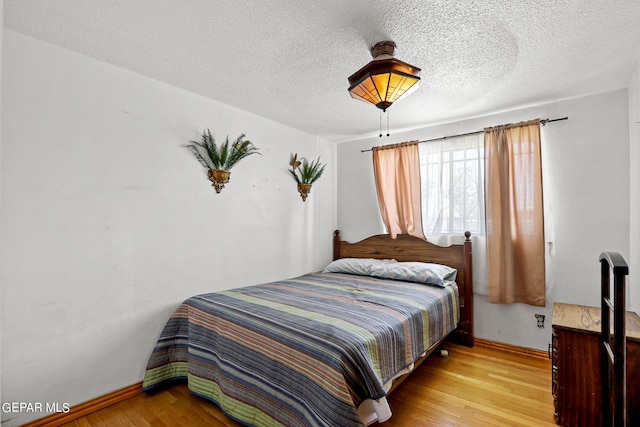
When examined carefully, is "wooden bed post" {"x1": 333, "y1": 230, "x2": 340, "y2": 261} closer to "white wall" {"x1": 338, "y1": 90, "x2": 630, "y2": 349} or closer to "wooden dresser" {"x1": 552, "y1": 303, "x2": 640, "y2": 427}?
"white wall" {"x1": 338, "y1": 90, "x2": 630, "y2": 349}

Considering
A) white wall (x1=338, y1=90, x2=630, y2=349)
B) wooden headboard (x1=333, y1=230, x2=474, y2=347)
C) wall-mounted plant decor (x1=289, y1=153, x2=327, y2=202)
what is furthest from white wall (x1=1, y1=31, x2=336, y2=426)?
white wall (x1=338, y1=90, x2=630, y2=349)

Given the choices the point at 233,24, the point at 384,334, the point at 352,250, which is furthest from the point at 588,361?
the point at 233,24

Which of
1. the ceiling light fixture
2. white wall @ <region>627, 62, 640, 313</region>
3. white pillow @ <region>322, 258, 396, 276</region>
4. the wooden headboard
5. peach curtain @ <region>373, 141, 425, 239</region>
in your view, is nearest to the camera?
the ceiling light fixture

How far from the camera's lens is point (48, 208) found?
6.51 ft

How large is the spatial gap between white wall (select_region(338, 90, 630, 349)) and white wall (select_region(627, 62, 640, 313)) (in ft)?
0.35

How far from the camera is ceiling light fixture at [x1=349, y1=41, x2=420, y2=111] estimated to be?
1.83 meters

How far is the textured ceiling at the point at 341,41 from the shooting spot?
1.66 meters

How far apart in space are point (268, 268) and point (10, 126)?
7.57ft

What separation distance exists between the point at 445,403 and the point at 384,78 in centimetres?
223

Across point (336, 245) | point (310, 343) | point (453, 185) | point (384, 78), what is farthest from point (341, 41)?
point (336, 245)

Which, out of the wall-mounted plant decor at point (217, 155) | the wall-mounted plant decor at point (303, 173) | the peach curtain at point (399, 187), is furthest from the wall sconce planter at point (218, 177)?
the peach curtain at point (399, 187)

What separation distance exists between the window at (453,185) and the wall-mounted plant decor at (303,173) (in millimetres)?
1311

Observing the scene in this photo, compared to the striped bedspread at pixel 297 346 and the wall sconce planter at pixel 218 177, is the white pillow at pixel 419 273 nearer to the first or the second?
the striped bedspread at pixel 297 346

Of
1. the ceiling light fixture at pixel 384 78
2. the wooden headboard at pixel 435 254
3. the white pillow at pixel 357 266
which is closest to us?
the ceiling light fixture at pixel 384 78
